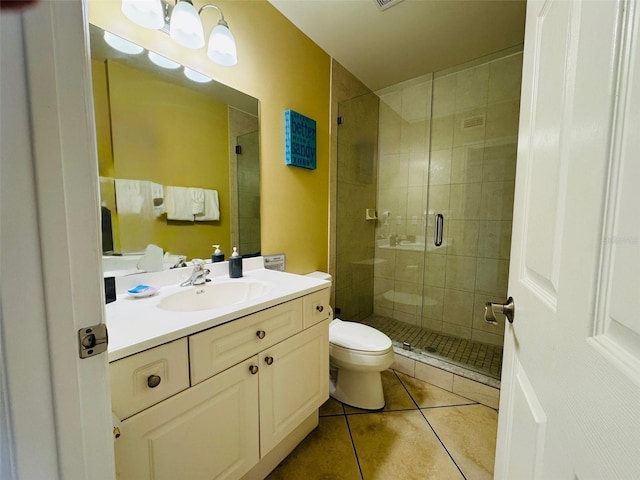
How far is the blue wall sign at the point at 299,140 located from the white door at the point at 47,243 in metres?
1.33

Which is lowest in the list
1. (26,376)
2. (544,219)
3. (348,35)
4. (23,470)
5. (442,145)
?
(23,470)

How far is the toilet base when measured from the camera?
151cm

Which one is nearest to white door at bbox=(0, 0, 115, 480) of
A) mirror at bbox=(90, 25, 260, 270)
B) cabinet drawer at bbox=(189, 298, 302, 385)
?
cabinet drawer at bbox=(189, 298, 302, 385)

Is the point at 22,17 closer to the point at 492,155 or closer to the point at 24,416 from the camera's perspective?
the point at 24,416

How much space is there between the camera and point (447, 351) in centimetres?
202

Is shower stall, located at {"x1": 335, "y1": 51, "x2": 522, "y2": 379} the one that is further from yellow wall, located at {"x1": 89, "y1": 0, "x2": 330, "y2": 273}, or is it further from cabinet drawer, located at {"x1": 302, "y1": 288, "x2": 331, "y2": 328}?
cabinet drawer, located at {"x1": 302, "y1": 288, "x2": 331, "y2": 328}

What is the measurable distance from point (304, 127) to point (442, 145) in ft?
4.30

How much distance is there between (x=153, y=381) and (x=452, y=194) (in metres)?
2.39

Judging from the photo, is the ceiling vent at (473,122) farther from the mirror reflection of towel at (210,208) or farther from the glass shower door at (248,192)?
the mirror reflection of towel at (210,208)

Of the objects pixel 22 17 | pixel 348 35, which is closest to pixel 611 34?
pixel 22 17

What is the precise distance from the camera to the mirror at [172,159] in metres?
0.99

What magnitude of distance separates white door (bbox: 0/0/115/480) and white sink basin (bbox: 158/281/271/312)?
65 cm

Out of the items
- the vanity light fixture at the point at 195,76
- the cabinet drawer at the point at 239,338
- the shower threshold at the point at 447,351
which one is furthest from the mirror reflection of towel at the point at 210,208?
the shower threshold at the point at 447,351

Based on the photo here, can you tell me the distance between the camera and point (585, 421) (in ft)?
1.04
